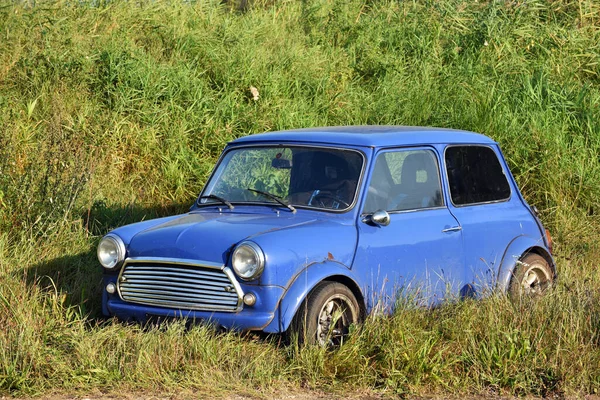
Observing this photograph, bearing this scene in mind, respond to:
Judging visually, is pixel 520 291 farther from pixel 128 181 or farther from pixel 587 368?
pixel 128 181

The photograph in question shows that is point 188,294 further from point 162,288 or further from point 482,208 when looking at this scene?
point 482,208

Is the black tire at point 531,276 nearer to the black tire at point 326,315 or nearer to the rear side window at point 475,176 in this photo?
the rear side window at point 475,176

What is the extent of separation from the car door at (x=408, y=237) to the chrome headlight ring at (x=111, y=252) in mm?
1534

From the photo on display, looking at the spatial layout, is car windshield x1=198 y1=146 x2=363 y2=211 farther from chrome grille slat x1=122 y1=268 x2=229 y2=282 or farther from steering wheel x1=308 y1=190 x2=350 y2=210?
chrome grille slat x1=122 y1=268 x2=229 y2=282

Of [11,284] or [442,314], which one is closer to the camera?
[442,314]

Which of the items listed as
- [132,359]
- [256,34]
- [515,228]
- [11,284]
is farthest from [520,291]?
[256,34]

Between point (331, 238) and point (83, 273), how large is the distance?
2553mm

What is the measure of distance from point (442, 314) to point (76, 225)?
385 centimetres

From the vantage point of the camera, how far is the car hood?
5.46 m

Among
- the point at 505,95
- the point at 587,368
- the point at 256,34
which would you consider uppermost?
the point at 256,34

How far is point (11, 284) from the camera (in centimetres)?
623

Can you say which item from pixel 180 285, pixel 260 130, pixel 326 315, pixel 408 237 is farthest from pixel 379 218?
pixel 260 130

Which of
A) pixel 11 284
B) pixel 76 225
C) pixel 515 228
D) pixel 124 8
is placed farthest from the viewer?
pixel 124 8

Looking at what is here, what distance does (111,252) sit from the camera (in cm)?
589
